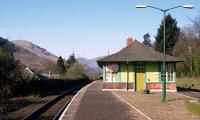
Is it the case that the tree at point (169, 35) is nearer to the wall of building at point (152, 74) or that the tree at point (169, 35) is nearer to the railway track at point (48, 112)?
the wall of building at point (152, 74)

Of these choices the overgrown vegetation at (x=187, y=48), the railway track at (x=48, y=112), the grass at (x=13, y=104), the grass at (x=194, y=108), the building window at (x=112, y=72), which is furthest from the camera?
the overgrown vegetation at (x=187, y=48)

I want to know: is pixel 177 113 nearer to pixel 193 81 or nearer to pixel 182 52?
pixel 193 81

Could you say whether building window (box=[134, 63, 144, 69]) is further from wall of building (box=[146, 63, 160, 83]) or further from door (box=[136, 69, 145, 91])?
wall of building (box=[146, 63, 160, 83])

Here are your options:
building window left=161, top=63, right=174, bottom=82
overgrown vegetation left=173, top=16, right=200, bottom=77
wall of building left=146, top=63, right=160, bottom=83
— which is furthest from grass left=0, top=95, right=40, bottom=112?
overgrown vegetation left=173, top=16, right=200, bottom=77

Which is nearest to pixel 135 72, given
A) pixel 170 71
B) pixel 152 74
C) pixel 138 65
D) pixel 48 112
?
pixel 138 65

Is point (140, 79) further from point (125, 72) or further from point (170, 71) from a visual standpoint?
point (170, 71)

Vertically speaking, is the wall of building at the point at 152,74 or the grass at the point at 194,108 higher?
the wall of building at the point at 152,74

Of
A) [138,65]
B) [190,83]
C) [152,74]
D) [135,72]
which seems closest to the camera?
[152,74]

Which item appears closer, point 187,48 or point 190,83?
point 190,83

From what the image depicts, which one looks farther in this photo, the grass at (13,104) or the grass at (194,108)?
the grass at (13,104)

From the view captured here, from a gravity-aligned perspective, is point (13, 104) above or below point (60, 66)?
below

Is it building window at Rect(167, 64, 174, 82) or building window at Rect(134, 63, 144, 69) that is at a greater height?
building window at Rect(134, 63, 144, 69)

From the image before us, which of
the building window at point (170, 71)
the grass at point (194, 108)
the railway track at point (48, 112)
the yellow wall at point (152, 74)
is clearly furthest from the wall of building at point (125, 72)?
the grass at point (194, 108)

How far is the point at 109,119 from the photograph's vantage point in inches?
827
